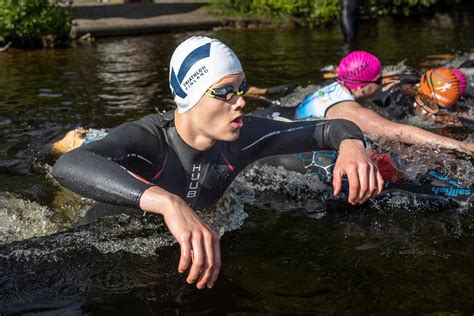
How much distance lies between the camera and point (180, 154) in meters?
4.49

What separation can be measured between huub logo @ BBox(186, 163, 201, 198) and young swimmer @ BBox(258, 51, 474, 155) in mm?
2819

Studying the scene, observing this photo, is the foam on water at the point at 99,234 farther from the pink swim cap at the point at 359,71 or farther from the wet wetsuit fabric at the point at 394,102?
the wet wetsuit fabric at the point at 394,102

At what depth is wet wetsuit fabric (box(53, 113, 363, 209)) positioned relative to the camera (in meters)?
3.53

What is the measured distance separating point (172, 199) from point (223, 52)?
1.31m

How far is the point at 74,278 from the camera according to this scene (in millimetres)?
4453

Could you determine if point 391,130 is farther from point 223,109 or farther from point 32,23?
point 32,23

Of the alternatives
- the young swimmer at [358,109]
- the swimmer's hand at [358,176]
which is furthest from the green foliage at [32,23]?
the swimmer's hand at [358,176]

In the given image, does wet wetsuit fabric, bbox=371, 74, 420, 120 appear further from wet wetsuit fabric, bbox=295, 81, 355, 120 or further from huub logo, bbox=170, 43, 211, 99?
huub logo, bbox=170, 43, 211, 99

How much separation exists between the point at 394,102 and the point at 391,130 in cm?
192

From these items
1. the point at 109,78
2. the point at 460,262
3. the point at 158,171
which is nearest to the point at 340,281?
the point at 460,262

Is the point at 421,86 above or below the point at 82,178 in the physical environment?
below

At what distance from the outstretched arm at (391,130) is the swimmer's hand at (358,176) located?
3063 mm

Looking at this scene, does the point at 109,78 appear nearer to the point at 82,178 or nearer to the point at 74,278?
the point at 74,278

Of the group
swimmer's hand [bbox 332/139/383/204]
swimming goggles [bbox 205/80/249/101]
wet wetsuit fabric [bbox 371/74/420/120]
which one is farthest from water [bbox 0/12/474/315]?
swimming goggles [bbox 205/80/249/101]
